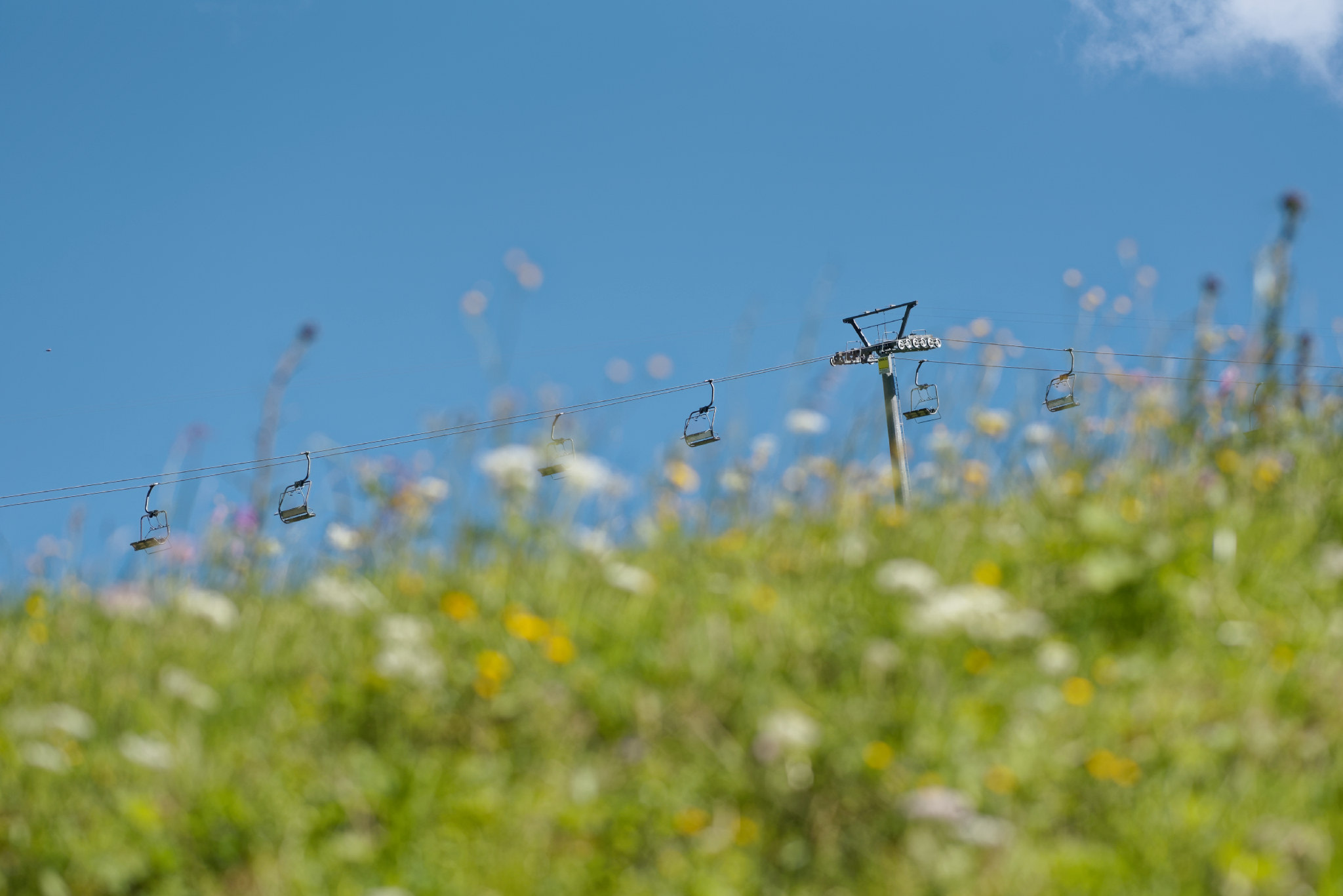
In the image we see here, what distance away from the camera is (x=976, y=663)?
2.86 meters

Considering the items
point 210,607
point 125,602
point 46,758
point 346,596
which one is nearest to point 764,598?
point 346,596

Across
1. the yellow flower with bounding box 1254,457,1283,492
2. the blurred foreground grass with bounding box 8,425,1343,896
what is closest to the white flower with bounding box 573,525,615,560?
the blurred foreground grass with bounding box 8,425,1343,896

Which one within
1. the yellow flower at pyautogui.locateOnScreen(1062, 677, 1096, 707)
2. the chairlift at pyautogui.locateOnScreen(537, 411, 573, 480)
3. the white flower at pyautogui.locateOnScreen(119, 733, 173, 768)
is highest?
the chairlift at pyautogui.locateOnScreen(537, 411, 573, 480)

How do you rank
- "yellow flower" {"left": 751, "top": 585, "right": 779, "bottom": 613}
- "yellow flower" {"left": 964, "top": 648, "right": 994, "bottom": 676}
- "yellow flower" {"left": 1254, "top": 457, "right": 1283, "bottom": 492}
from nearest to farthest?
1. "yellow flower" {"left": 964, "top": 648, "right": 994, "bottom": 676}
2. "yellow flower" {"left": 751, "top": 585, "right": 779, "bottom": 613}
3. "yellow flower" {"left": 1254, "top": 457, "right": 1283, "bottom": 492}

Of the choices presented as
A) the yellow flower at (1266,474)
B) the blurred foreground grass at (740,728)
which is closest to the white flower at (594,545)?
the blurred foreground grass at (740,728)

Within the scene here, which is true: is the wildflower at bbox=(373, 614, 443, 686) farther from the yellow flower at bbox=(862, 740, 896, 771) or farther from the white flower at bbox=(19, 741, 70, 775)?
the yellow flower at bbox=(862, 740, 896, 771)

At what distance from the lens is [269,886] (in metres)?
2.50

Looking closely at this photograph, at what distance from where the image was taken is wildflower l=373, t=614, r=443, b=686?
2.89 m

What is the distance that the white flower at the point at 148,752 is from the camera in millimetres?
2791

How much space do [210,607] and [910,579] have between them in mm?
2099

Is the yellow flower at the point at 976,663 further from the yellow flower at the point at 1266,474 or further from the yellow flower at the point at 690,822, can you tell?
the yellow flower at the point at 1266,474

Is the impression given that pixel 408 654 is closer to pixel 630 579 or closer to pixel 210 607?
pixel 630 579

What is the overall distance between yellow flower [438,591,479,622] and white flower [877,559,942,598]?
112cm

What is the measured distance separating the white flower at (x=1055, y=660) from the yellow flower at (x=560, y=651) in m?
1.16
